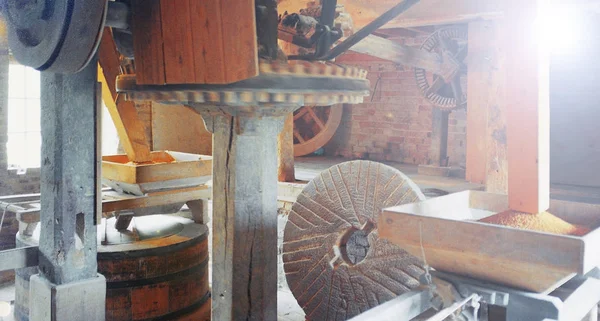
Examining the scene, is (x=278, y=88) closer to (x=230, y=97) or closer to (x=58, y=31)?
(x=230, y=97)

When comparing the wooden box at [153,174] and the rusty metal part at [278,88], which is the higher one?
the rusty metal part at [278,88]

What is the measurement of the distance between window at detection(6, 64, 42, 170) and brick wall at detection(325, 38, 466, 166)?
4537 millimetres

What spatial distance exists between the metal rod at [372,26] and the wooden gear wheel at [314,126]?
6.63 m

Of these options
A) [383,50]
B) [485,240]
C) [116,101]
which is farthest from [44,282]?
[383,50]

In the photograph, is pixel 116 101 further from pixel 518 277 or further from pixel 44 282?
pixel 518 277

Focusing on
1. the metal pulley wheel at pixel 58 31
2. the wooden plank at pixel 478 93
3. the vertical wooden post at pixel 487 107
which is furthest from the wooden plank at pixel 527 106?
the wooden plank at pixel 478 93

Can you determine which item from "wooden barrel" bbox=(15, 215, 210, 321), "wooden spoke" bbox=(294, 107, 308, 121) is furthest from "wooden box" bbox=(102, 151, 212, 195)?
"wooden spoke" bbox=(294, 107, 308, 121)

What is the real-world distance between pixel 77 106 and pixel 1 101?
18.1ft

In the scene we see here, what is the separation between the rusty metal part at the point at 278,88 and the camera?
2.38m

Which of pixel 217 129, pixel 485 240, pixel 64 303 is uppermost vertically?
pixel 217 129

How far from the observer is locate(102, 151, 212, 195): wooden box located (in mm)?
4285

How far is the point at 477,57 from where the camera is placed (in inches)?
251

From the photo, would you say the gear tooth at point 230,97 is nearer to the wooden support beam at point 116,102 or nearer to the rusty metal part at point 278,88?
the rusty metal part at point 278,88

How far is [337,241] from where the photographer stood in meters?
3.57
